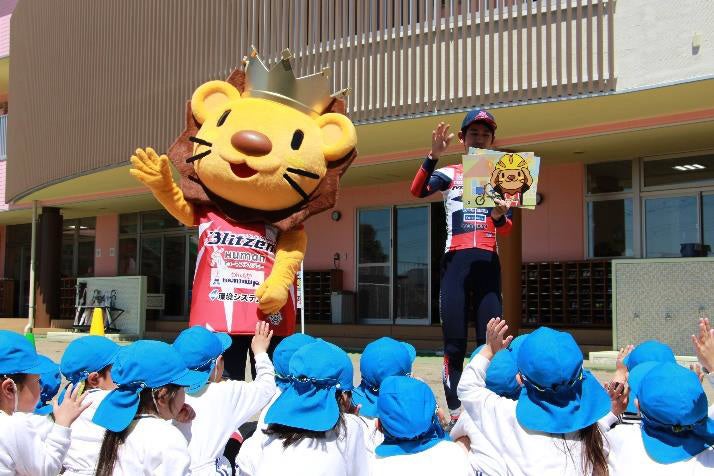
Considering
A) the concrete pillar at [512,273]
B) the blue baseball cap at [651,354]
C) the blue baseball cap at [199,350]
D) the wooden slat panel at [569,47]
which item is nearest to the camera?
the blue baseball cap at [199,350]

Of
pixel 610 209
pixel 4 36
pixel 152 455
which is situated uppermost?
pixel 4 36

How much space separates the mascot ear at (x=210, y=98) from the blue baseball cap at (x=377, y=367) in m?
2.42

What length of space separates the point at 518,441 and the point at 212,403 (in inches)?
57.7

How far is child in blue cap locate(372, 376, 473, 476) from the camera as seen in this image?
264 centimetres

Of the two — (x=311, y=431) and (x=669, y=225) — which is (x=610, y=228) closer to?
(x=669, y=225)

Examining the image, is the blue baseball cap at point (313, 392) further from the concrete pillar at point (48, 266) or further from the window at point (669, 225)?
the concrete pillar at point (48, 266)

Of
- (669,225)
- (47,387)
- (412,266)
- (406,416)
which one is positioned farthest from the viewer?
(412,266)

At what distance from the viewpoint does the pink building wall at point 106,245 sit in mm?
19938

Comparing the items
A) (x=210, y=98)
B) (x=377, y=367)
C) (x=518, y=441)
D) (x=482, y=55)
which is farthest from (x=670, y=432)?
(x=482, y=55)

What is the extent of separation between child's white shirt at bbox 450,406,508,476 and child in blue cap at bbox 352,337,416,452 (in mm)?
426

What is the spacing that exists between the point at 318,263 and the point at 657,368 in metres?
13.3

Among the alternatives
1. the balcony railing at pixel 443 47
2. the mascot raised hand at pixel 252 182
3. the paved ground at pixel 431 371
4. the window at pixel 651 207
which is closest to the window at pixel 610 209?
the window at pixel 651 207

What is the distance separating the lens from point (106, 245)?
66.1 ft

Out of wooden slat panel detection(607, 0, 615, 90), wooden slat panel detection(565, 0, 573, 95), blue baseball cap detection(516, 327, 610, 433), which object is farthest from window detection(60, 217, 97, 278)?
blue baseball cap detection(516, 327, 610, 433)
